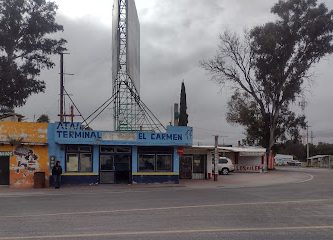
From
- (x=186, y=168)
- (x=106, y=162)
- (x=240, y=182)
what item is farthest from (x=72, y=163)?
(x=240, y=182)

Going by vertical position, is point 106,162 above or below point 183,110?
below

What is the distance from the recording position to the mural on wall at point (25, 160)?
34.3 m

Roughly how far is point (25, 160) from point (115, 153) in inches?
224

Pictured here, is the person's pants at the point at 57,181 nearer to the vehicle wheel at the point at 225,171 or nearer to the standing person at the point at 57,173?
the standing person at the point at 57,173

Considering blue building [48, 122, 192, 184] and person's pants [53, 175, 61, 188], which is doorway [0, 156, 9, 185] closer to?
blue building [48, 122, 192, 184]

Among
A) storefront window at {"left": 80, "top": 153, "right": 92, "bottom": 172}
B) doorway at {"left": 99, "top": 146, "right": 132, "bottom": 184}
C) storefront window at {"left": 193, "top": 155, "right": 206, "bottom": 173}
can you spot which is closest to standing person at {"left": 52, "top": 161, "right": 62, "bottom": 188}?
storefront window at {"left": 80, "top": 153, "right": 92, "bottom": 172}

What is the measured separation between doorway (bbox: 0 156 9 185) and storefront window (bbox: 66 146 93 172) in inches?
143

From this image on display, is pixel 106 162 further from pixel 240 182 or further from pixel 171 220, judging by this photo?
pixel 171 220

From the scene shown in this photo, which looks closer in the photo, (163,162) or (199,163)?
(163,162)

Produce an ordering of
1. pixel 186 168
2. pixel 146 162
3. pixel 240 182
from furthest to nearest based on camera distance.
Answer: pixel 186 168 → pixel 240 182 → pixel 146 162

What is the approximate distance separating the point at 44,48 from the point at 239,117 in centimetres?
2940

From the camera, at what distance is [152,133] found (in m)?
36.2

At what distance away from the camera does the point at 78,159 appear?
35438 mm

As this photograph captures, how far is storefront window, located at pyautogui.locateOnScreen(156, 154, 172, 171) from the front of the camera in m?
37.0
